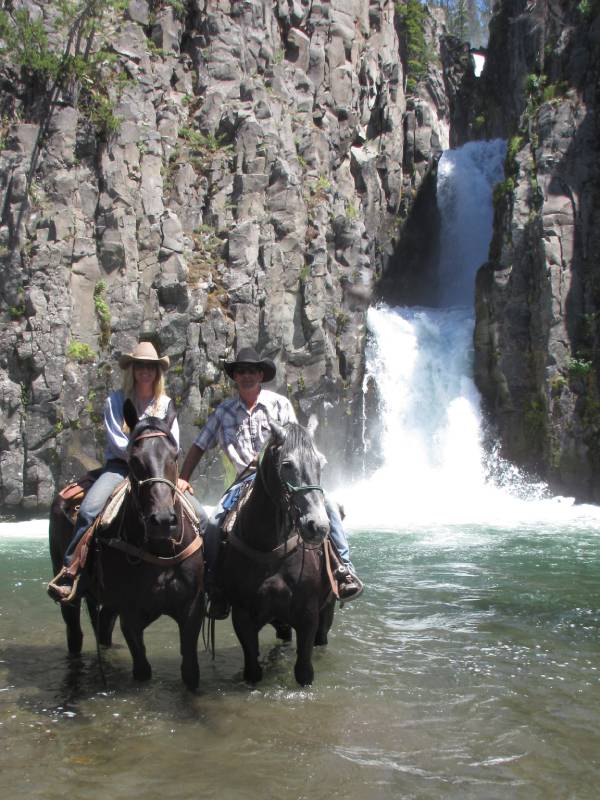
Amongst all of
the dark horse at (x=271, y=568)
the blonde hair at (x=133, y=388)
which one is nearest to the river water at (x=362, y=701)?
the dark horse at (x=271, y=568)

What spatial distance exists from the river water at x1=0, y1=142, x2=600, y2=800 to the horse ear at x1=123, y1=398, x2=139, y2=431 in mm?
2343

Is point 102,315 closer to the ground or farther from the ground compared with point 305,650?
farther from the ground

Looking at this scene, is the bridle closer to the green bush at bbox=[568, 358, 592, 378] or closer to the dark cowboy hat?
the dark cowboy hat

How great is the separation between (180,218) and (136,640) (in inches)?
878

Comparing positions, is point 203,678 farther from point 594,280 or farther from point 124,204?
point 594,280

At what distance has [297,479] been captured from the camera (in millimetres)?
5672

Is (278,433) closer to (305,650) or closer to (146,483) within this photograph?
(146,483)

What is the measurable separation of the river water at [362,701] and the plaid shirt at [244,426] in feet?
7.13

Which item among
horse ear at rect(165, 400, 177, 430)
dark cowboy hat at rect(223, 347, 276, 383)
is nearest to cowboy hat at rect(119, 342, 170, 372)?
horse ear at rect(165, 400, 177, 430)

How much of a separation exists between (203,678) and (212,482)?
17.9m

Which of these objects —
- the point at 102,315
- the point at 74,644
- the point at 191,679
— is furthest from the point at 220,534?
the point at 102,315

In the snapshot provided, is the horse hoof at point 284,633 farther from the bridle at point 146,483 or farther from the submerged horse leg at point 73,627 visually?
the bridle at point 146,483

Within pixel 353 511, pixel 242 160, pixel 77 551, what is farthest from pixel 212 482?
pixel 77 551

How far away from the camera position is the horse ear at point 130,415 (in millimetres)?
6465
